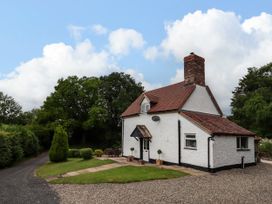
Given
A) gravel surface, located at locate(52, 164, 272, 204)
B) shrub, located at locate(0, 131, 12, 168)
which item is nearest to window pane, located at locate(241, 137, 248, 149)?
gravel surface, located at locate(52, 164, 272, 204)

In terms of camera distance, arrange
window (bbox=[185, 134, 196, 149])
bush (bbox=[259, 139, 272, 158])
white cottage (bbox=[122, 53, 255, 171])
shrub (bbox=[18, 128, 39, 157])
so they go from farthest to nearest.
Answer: shrub (bbox=[18, 128, 39, 157]) → bush (bbox=[259, 139, 272, 158]) → window (bbox=[185, 134, 196, 149]) → white cottage (bbox=[122, 53, 255, 171])

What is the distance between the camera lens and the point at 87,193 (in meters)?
12.6

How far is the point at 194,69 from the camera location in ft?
78.1

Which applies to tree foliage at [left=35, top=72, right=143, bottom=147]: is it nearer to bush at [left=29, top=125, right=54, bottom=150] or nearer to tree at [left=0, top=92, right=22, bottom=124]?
bush at [left=29, top=125, right=54, bottom=150]

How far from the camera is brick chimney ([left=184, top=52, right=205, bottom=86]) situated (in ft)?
78.1

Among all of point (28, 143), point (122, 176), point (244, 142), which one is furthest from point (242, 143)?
point (28, 143)

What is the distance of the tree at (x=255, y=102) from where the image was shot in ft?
141

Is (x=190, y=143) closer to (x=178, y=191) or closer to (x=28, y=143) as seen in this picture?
(x=178, y=191)

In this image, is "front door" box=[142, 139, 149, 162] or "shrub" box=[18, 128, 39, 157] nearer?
"front door" box=[142, 139, 149, 162]

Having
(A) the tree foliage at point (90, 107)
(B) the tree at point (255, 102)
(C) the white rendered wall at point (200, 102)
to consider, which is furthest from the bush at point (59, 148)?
(B) the tree at point (255, 102)

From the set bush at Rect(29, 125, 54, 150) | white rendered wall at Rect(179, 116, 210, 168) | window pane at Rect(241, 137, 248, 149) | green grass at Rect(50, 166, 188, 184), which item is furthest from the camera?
bush at Rect(29, 125, 54, 150)

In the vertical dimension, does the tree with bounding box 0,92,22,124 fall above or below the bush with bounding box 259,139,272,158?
above

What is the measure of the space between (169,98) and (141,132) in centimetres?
379

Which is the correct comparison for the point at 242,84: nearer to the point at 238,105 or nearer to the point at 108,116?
the point at 238,105
